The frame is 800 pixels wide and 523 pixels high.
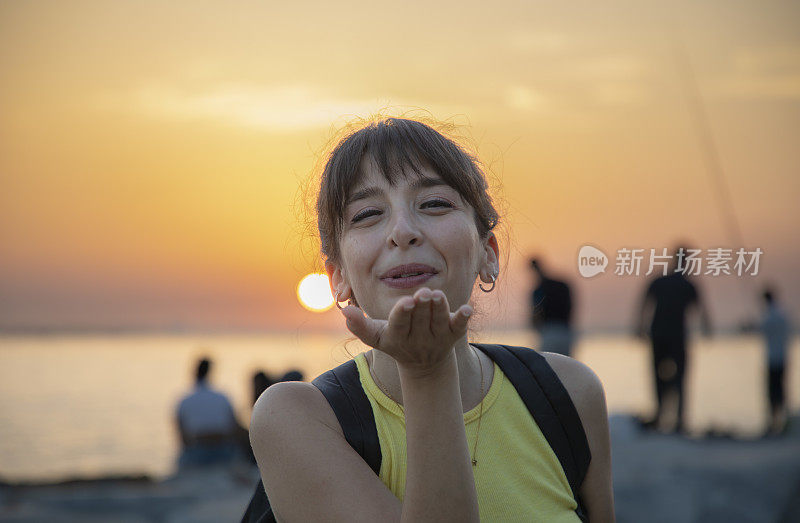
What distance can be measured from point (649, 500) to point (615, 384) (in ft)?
53.4

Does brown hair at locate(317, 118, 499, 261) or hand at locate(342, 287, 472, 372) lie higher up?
brown hair at locate(317, 118, 499, 261)

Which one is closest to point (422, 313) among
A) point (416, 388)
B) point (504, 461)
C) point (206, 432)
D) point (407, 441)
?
point (416, 388)

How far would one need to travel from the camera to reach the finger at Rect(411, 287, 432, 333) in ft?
4.55

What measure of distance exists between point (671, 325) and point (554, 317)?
150 cm

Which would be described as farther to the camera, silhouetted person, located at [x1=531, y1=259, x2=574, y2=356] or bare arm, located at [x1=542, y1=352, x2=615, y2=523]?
silhouetted person, located at [x1=531, y1=259, x2=574, y2=356]

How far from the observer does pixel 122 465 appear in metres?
Result: 13.3

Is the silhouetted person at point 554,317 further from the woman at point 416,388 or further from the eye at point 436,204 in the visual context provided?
the eye at point 436,204

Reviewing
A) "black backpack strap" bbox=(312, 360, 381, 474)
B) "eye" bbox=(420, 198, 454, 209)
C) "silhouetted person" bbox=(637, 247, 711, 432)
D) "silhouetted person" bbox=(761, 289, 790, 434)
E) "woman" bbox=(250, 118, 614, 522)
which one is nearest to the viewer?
"woman" bbox=(250, 118, 614, 522)

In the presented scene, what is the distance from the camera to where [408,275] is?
5.79 ft

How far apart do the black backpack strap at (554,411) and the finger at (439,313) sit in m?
0.61

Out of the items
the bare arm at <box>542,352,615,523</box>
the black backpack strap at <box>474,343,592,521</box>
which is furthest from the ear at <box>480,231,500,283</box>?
the bare arm at <box>542,352,615,523</box>

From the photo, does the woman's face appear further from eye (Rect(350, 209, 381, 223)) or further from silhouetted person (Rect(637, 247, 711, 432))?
silhouetted person (Rect(637, 247, 711, 432))

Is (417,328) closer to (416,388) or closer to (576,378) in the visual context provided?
(416,388)

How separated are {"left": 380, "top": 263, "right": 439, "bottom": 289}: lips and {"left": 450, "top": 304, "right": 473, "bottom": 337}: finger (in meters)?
0.33
